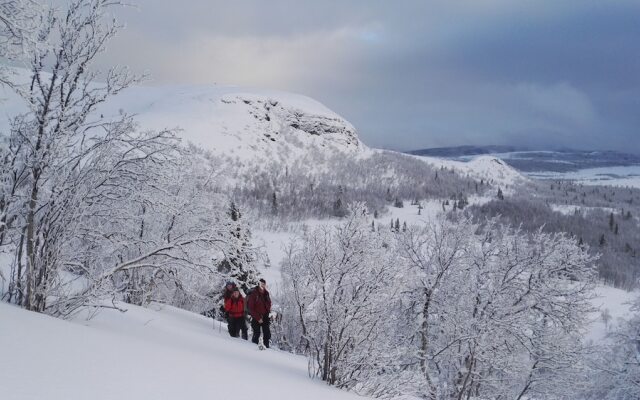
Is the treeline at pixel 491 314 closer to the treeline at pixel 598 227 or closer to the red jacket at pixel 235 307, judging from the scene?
the red jacket at pixel 235 307

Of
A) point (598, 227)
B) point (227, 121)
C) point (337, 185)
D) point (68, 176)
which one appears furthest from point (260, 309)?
point (227, 121)

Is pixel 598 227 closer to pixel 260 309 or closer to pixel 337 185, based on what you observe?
pixel 337 185

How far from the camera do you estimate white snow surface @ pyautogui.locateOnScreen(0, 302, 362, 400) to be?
11.1 feet

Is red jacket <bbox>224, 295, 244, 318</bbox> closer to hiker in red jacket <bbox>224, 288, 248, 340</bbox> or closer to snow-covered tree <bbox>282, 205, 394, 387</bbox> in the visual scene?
hiker in red jacket <bbox>224, 288, 248, 340</bbox>

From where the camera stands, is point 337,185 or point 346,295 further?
point 337,185

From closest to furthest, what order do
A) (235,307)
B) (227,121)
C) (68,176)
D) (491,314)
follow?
(68,176), (235,307), (491,314), (227,121)

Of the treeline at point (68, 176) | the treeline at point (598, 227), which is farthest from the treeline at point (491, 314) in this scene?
the treeline at point (598, 227)

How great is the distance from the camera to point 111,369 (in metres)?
4.11

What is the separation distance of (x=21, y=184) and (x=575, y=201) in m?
199

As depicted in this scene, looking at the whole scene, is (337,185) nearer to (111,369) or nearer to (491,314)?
(491,314)

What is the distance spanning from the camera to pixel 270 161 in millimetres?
162500

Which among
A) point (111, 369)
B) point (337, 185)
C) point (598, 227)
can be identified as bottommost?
point (598, 227)

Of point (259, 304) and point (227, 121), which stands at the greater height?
point (227, 121)

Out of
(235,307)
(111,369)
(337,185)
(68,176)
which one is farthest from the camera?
(337,185)
